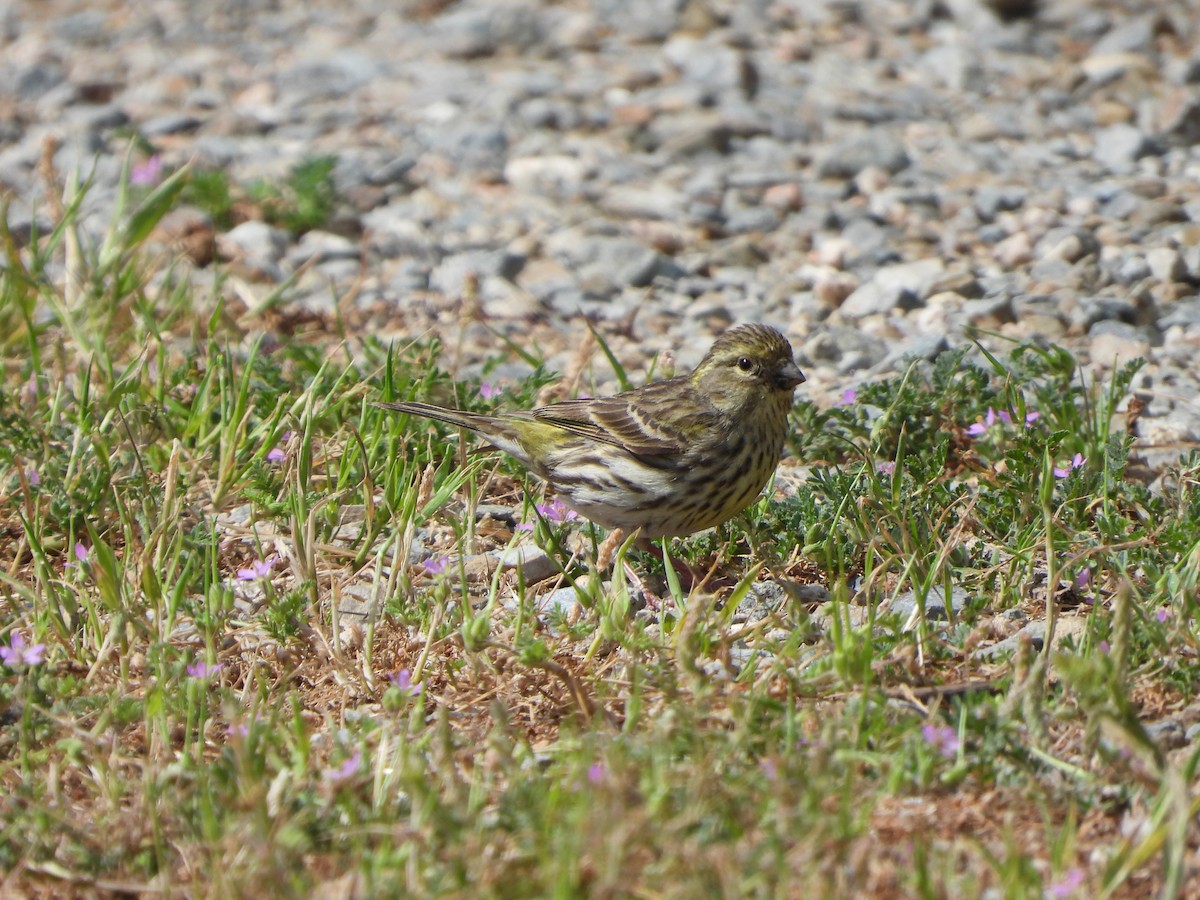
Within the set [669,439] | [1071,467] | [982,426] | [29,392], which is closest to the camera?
[1071,467]

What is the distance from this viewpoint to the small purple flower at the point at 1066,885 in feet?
10.9

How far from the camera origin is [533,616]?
15.0 feet

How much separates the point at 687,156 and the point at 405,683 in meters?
5.23

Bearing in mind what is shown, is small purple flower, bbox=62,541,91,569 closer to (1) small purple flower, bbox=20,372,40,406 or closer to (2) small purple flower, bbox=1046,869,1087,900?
(1) small purple flower, bbox=20,372,40,406

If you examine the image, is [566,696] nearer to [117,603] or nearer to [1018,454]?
[117,603]

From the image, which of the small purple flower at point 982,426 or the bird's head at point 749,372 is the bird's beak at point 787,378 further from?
the small purple flower at point 982,426

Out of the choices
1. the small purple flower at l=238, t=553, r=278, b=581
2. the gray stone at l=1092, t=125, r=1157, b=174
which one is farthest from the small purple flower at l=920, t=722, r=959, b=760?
the gray stone at l=1092, t=125, r=1157, b=174

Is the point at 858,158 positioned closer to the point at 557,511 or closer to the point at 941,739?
the point at 557,511

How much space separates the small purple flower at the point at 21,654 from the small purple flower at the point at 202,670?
392 mm

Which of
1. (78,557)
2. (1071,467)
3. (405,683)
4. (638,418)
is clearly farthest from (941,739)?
(78,557)

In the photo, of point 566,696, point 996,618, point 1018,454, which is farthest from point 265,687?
point 1018,454

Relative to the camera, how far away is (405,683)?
4180 mm

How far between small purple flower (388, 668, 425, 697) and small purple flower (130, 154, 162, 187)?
14.1 ft

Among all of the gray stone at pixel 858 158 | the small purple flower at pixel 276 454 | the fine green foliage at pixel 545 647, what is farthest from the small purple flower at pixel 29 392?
the gray stone at pixel 858 158
